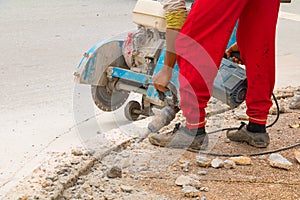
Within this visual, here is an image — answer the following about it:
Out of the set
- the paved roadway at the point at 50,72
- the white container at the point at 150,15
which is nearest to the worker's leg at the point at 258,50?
the white container at the point at 150,15

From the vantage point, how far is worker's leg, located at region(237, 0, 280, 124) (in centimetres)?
337

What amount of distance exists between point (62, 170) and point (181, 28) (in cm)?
107

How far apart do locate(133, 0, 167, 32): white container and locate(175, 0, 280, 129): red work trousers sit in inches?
25.5

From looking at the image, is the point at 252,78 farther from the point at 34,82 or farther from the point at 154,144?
the point at 34,82

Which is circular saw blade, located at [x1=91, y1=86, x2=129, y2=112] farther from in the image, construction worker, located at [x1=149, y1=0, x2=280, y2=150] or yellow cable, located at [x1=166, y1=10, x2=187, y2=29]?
yellow cable, located at [x1=166, y1=10, x2=187, y2=29]

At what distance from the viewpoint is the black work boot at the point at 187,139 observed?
3.49 metres

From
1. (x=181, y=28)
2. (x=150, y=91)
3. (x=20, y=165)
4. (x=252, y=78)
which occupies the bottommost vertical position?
(x=20, y=165)

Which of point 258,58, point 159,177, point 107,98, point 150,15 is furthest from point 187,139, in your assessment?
point 107,98

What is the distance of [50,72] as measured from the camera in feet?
19.4

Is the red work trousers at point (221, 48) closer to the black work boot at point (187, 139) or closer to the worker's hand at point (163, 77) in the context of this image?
the black work boot at point (187, 139)

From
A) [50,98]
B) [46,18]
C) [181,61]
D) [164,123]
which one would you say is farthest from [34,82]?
[46,18]

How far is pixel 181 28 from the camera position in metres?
3.29

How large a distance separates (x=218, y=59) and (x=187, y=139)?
56cm

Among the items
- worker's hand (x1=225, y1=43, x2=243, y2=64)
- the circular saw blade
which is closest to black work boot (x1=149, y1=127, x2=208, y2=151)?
worker's hand (x1=225, y1=43, x2=243, y2=64)
